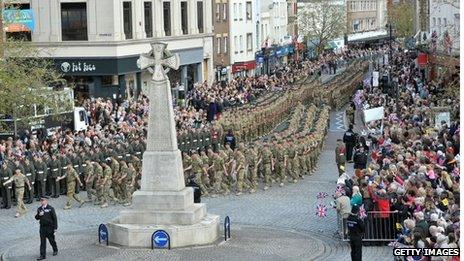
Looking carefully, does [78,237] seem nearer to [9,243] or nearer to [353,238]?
[9,243]

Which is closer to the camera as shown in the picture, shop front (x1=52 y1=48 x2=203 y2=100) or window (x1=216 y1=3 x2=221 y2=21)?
shop front (x1=52 y1=48 x2=203 y2=100)

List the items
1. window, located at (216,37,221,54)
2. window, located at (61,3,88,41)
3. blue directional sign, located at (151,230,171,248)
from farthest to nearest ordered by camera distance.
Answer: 1. window, located at (216,37,221,54)
2. window, located at (61,3,88,41)
3. blue directional sign, located at (151,230,171,248)

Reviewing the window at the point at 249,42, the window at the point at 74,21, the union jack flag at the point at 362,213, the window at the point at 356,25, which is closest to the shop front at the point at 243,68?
the window at the point at 249,42

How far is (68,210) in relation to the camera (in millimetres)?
31828

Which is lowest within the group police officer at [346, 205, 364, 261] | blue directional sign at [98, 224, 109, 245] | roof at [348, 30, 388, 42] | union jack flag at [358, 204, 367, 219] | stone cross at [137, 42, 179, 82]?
blue directional sign at [98, 224, 109, 245]

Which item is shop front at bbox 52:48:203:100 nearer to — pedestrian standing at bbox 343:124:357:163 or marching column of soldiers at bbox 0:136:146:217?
pedestrian standing at bbox 343:124:357:163

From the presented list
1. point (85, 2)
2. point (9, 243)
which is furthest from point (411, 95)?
point (9, 243)

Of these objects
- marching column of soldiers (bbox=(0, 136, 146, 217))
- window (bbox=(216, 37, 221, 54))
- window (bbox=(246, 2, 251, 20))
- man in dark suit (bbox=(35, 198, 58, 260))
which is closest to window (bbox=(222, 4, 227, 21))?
window (bbox=(216, 37, 221, 54))

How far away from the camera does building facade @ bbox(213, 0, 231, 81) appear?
79.9 m

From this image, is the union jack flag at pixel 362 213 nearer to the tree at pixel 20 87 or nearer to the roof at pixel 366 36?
the tree at pixel 20 87

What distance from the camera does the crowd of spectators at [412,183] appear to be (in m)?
20.5

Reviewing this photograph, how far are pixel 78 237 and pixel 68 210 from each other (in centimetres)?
472
